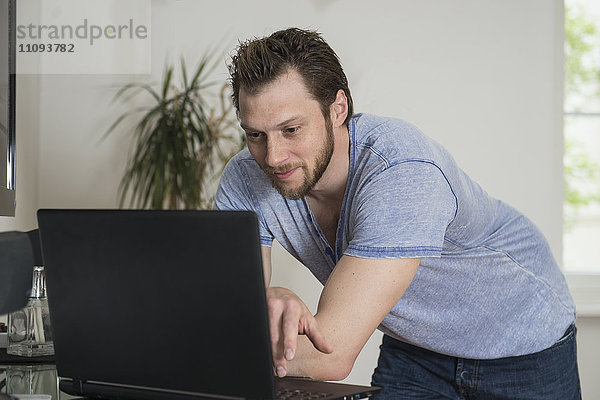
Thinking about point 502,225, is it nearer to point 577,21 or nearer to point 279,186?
point 279,186

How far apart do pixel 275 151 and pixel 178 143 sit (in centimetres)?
134

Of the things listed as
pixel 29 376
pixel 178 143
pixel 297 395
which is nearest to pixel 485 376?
pixel 297 395

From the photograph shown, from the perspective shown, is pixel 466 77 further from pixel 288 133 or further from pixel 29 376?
pixel 29 376

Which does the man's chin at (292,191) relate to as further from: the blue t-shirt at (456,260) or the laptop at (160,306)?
the laptop at (160,306)

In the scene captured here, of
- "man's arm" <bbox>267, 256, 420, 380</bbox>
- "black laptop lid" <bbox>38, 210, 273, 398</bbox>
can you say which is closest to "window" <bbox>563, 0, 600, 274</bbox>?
"man's arm" <bbox>267, 256, 420, 380</bbox>

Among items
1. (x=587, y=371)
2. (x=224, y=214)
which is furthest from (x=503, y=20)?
(x=224, y=214)

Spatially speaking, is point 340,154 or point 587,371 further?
point 587,371

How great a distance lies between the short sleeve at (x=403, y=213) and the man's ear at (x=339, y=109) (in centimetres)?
26

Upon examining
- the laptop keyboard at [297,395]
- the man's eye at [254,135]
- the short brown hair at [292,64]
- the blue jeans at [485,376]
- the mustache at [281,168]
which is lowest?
Answer: the blue jeans at [485,376]

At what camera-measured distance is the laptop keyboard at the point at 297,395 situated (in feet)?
2.93

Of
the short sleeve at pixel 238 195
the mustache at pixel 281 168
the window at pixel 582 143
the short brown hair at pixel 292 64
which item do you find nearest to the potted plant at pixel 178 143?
the short sleeve at pixel 238 195

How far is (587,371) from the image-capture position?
3.10 metres

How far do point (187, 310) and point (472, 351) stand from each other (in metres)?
0.96

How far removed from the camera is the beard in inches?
57.1
